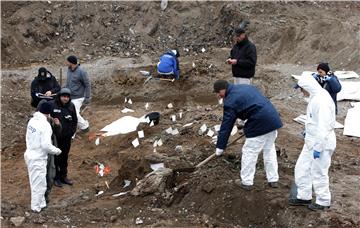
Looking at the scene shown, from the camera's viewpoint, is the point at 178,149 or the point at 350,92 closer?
the point at 178,149

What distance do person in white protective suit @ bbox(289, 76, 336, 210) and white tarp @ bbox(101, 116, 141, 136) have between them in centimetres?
532

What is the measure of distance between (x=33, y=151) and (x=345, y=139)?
605cm

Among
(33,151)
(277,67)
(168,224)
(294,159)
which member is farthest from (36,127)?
(277,67)

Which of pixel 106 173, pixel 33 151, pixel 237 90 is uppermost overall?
pixel 237 90

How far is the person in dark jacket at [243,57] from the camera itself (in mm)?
10992

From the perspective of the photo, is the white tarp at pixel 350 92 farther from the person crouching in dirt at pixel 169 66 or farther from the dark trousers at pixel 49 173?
the dark trousers at pixel 49 173

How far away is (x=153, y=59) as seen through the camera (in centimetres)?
1827

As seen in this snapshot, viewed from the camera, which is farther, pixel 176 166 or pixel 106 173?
pixel 106 173

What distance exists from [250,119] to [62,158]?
11.4 ft

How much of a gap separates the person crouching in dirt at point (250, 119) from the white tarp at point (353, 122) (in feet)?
12.4

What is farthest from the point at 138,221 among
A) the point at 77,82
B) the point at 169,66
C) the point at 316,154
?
the point at 169,66

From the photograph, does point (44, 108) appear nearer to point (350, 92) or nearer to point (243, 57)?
point (243, 57)

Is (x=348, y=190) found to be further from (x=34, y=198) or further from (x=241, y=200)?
(x=34, y=198)

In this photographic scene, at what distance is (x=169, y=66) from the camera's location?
16125 mm
